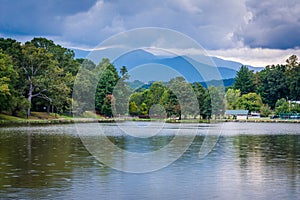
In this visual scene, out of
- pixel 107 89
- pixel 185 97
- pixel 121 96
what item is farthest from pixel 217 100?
pixel 107 89

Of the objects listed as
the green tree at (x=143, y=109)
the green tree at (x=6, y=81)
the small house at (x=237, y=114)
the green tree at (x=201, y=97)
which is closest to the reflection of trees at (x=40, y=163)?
the green tree at (x=6, y=81)

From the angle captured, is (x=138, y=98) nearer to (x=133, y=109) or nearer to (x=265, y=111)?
(x=133, y=109)

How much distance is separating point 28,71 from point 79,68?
20665mm

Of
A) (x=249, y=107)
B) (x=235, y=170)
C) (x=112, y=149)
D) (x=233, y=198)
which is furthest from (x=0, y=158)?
(x=249, y=107)

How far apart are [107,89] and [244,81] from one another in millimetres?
58759

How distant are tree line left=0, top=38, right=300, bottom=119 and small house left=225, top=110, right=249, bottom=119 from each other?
1875mm

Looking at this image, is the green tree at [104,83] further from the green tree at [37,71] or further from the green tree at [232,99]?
the green tree at [232,99]

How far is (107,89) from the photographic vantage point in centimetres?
10188

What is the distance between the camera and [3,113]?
71.4 meters

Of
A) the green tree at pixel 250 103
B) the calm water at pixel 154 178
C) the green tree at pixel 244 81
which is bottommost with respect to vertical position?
the calm water at pixel 154 178

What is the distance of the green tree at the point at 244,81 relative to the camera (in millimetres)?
147750

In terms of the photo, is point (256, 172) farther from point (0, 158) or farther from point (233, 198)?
point (0, 158)

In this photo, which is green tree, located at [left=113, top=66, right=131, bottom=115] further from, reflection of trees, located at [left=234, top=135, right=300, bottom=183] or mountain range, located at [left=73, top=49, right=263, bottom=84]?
reflection of trees, located at [left=234, top=135, right=300, bottom=183]

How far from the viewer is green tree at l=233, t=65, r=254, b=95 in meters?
148
